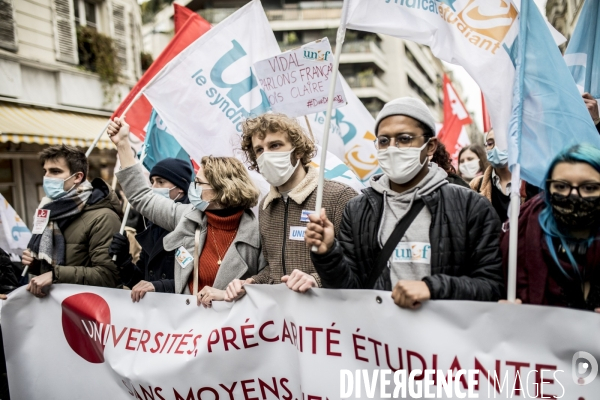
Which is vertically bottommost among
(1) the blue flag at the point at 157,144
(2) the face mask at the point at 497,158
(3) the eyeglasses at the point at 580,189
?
(3) the eyeglasses at the point at 580,189

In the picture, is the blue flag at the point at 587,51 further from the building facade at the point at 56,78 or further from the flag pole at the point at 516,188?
the building facade at the point at 56,78

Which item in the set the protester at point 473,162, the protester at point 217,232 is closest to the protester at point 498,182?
the protester at point 473,162

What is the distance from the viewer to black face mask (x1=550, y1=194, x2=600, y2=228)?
1.95 meters

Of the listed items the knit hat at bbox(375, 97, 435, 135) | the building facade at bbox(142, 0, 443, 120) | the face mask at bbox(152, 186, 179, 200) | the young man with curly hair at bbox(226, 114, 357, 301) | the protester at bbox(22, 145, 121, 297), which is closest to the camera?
the knit hat at bbox(375, 97, 435, 135)

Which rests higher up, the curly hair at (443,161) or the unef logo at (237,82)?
the unef logo at (237,82)

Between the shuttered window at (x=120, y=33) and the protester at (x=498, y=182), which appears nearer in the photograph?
the protester at (x=498, y=182)

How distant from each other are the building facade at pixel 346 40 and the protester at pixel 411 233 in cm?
3882

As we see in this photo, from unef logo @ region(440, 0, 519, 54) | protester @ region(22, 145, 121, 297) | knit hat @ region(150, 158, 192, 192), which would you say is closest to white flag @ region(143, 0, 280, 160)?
knit hat @ region(150, 158, 192, 192)

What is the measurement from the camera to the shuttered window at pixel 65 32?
41.2 ft

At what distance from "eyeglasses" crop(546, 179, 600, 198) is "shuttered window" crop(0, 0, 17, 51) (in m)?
11.6

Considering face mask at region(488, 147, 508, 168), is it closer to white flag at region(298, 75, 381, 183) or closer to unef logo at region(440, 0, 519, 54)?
unef logo at region(440, 0, 519, 54)

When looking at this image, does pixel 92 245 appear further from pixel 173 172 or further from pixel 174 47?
pixel 174 47

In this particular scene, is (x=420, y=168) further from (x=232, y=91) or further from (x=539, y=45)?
(x=232, y=91)

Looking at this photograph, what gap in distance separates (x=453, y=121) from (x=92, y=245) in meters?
8.07
